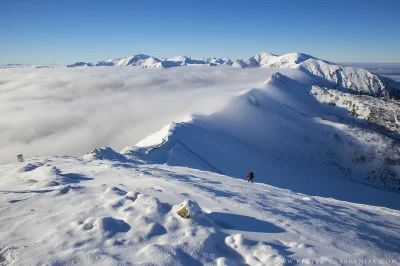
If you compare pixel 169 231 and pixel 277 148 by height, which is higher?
pixel 169 231

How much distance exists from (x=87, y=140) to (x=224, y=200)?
389 ft

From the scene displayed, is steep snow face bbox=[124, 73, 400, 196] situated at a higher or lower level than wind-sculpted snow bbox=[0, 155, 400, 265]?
lower

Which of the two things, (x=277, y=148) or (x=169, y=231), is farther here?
(x=277, y=148)

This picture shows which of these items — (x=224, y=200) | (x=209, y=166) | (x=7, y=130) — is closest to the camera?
(x=224, y=200)

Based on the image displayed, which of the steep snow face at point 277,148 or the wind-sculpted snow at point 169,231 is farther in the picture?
the steep snow face at point 277,148

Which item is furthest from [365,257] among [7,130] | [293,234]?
[7,130]

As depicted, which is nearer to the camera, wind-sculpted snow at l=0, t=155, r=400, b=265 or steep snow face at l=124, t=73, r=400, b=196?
wind-sculpted snow at l=0, t=155, r=400, b=265

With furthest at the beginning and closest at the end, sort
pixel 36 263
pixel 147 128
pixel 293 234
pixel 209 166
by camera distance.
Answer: pixel 147 128
pixel 209 166
pixel 293 234
pixel 36 263

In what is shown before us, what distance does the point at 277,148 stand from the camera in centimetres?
6994

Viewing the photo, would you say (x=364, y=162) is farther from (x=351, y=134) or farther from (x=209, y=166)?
(x=209, y=166)

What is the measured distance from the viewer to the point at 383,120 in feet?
373

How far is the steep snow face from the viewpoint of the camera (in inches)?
1678

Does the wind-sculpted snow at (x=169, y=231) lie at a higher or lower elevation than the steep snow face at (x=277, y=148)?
higher

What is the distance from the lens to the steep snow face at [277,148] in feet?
140
